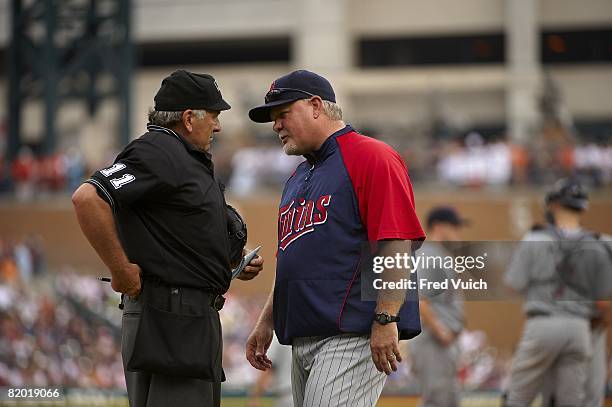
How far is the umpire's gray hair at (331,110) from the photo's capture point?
483 centimetres

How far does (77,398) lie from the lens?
873cm

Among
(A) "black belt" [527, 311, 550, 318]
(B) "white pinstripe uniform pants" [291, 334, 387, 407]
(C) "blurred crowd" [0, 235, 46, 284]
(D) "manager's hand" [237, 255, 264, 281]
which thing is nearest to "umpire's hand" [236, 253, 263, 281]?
(D) "manager's hand" [237, 255, 264, 281]

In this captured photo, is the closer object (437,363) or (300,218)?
(300,218)

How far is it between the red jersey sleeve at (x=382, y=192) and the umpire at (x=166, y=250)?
0.62 meters

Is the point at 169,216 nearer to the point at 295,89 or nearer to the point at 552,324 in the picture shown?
the point at 295,89

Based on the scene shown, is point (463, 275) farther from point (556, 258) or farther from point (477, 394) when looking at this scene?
point (477, 394)

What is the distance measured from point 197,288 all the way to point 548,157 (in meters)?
17.7

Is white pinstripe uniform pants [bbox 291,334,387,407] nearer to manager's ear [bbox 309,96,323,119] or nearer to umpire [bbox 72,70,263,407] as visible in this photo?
umpire [bbox 72,70,263,407]

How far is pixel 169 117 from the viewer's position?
4.75 meters

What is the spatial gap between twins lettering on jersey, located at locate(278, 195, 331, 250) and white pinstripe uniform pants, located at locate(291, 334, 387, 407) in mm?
461

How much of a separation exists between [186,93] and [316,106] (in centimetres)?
57

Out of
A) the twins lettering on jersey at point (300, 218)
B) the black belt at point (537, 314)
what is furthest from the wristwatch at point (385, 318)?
the black belt at point (537, 314)

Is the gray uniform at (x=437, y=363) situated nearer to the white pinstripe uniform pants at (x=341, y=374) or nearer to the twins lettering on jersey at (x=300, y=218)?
the twins lettering on jersey at (x=300, y=218)

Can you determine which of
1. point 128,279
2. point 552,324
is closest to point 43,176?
point 552,324
